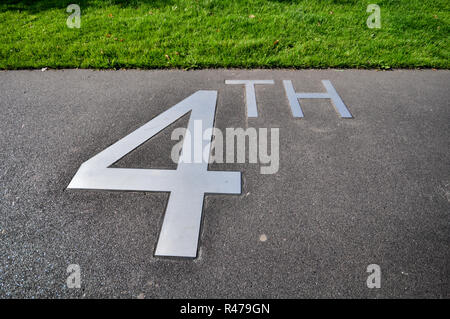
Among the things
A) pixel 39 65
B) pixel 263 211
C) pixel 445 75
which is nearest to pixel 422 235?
pixel 263 211

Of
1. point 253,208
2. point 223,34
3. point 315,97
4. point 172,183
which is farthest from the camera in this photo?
point 223,34

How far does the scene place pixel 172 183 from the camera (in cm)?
270

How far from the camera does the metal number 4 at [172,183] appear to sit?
7.39 ft

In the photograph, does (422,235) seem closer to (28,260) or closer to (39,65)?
(28,260)

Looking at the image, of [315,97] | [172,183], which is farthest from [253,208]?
[315,97]

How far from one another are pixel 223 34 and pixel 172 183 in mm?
4215

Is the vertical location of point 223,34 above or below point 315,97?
above

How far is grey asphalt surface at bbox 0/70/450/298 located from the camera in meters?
2.00

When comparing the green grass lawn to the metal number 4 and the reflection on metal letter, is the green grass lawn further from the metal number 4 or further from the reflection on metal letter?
the metal number 4

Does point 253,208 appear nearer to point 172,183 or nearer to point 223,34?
point 172,183

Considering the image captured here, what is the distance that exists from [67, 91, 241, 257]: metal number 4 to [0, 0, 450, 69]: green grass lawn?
2378 mm

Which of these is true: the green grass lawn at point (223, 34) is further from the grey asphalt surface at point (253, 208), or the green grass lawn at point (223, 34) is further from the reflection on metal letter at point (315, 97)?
the grey asphalt surface at point (253, 208)

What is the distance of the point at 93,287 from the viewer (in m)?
1.95

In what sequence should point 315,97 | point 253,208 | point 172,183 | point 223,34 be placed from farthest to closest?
point 223,34
point 315,97
point 172,183
point 253,208
